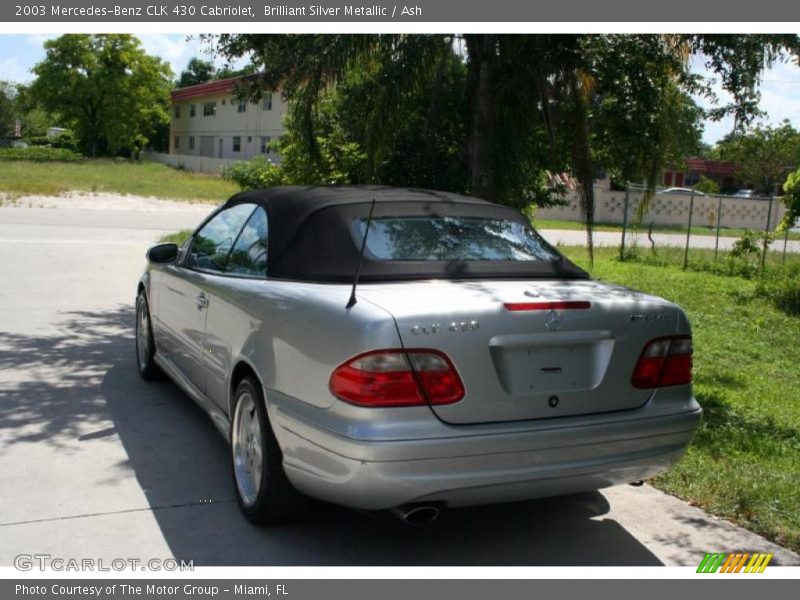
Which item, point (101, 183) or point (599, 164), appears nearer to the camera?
point (599, 164)

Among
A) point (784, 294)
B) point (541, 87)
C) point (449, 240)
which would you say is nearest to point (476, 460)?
point (449, 240)

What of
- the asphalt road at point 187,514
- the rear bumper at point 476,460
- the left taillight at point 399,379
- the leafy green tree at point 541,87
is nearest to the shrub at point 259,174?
the leafy green tree at point 541,87

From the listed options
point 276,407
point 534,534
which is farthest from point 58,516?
point 534,534

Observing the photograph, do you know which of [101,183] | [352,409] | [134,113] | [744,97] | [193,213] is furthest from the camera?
[134,113]

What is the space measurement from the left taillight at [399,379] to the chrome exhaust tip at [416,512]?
44cm

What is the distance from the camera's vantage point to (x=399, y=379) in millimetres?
3744

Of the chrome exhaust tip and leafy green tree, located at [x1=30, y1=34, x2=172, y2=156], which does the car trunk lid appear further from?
leafy green tree, located at [x1=30, y1=34, x2=172, y2=156]

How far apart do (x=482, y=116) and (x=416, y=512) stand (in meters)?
6.21

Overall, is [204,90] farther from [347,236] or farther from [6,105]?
[347,236]

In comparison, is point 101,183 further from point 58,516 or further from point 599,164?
point 58,516

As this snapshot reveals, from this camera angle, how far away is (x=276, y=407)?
4.20 metres

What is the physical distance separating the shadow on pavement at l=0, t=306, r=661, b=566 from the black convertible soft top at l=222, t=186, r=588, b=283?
117 cm

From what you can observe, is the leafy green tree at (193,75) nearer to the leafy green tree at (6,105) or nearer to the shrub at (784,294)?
the leafy green tree at (6,105)
